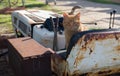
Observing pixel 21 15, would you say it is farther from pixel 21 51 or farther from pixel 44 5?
pixel 44 5

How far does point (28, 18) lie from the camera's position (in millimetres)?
7547

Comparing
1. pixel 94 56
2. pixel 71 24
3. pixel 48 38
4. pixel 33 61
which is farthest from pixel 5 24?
pixel 94 56

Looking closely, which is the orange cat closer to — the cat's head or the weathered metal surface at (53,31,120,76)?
the cat's head

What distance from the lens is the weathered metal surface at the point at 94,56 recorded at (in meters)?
4.60

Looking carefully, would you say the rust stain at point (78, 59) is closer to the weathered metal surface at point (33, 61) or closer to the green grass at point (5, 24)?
the weathered metal surface at point (33, 61)

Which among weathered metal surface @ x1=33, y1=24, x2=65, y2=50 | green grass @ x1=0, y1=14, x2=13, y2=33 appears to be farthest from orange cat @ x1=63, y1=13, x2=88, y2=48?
green grass @ x1=0, y1=14, x2=13, y2=33

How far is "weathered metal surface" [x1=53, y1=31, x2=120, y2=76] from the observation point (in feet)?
15.1

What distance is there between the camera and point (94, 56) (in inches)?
189

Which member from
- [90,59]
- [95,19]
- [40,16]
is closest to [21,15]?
[40,16]

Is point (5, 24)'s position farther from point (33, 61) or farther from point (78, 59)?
point (78, 59)

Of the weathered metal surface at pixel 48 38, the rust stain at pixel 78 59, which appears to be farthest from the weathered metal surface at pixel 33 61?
the weathered metal surface at pixel 48 38

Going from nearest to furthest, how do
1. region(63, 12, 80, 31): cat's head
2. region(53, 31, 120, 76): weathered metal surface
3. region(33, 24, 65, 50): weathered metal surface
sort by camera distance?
region(53, 31, 120, 76): weathered metal surface
region(63, 12, 80, 31): cat's head
region(33, 24, 65, 50): weathered metal surface

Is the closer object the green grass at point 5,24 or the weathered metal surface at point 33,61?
the weathered metal surface at point 33,61

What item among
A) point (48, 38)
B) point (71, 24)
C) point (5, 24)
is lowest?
point (5, 24)
